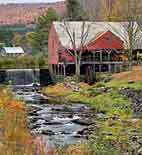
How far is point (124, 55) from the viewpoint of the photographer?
59.0m

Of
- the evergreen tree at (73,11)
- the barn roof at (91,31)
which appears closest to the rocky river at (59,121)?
the barn roof at (91,31)

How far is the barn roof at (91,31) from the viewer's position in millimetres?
59188

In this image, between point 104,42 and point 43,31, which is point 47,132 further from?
point 43,31

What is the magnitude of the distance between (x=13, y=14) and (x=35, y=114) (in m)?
119

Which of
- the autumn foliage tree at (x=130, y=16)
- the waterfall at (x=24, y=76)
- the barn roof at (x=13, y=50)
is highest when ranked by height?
the autumn foliage tree at (x=130, y=16)

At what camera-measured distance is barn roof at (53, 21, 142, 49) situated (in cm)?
5919

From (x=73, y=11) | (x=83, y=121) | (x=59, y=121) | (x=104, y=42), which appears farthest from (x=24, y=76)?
(x=83, y=121)

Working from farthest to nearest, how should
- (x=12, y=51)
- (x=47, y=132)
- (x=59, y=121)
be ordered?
(x=12, y=51) → (x=59, y=121) → (x=47, y=132)

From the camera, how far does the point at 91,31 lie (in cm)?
6178

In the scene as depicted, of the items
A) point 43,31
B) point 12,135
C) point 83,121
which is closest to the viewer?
point 12,135

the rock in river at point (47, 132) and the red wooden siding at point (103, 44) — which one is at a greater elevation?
the red wooden siding at point (103, 44)

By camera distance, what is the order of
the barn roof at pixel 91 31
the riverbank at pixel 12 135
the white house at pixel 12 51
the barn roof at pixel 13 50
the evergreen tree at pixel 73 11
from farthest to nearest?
the barn roof at pixel 13 50
the white house at pixel 12 51
the evergreen tree at pixel 73 11
the barn roof at pixel 91 31
the riverbank at pixel 12 135

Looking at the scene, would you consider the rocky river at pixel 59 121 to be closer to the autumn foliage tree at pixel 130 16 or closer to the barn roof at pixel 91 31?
the autumn foliage tree at pixel 130 16

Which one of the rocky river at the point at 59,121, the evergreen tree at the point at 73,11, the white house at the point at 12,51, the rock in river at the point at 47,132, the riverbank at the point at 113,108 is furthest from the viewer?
the white house at the point at 12,51
